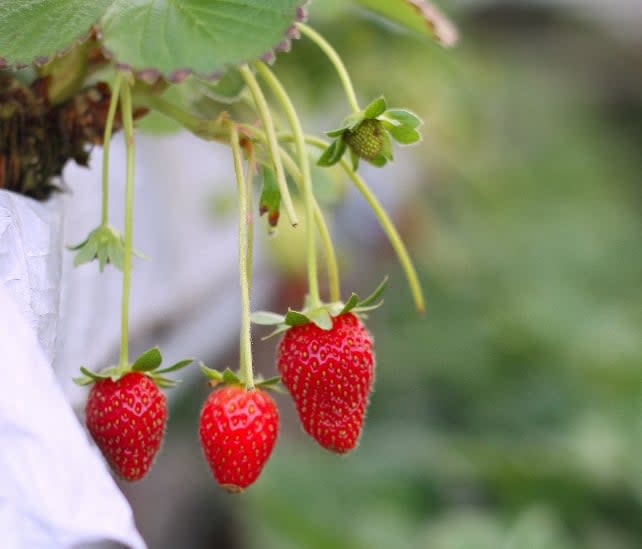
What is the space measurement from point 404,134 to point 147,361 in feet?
0.66

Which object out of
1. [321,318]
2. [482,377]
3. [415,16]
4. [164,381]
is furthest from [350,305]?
[482,377]

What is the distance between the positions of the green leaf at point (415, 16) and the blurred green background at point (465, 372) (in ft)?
1.28

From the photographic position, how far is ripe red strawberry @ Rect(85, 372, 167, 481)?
504mm

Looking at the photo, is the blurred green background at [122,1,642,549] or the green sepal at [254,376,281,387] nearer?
the green sepal at [254,376,281,387]

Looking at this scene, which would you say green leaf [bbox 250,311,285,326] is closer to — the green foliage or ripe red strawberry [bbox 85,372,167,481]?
ripe red strawberry [bbox 85,372,167,481]

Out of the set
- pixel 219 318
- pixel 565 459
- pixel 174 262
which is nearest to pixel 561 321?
pixel 565 459

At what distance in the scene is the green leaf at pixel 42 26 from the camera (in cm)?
48

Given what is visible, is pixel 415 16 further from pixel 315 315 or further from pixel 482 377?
pixel 482 377

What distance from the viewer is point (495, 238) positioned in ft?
11.5

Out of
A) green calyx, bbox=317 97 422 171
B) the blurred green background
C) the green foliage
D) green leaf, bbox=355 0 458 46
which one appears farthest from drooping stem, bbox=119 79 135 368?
the green foliage

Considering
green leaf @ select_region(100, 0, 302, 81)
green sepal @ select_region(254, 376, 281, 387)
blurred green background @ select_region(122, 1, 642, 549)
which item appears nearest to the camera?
green leaf @ select_region(100, 0, 302, 81)

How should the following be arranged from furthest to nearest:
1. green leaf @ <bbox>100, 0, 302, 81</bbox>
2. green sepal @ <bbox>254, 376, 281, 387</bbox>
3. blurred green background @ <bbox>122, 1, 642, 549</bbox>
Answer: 1. blurred green background @ <bbox>122, 1, 642, 549</bbox>
2. green sepal @ <bbox>254, 376, 281, 387</bbox>
3. green leaf @ <bbox>100, 0, 302, 81</bbox>

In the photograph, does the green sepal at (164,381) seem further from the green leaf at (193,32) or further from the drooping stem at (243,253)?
the green leaf at (193,32)

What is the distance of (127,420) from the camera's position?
502mm
